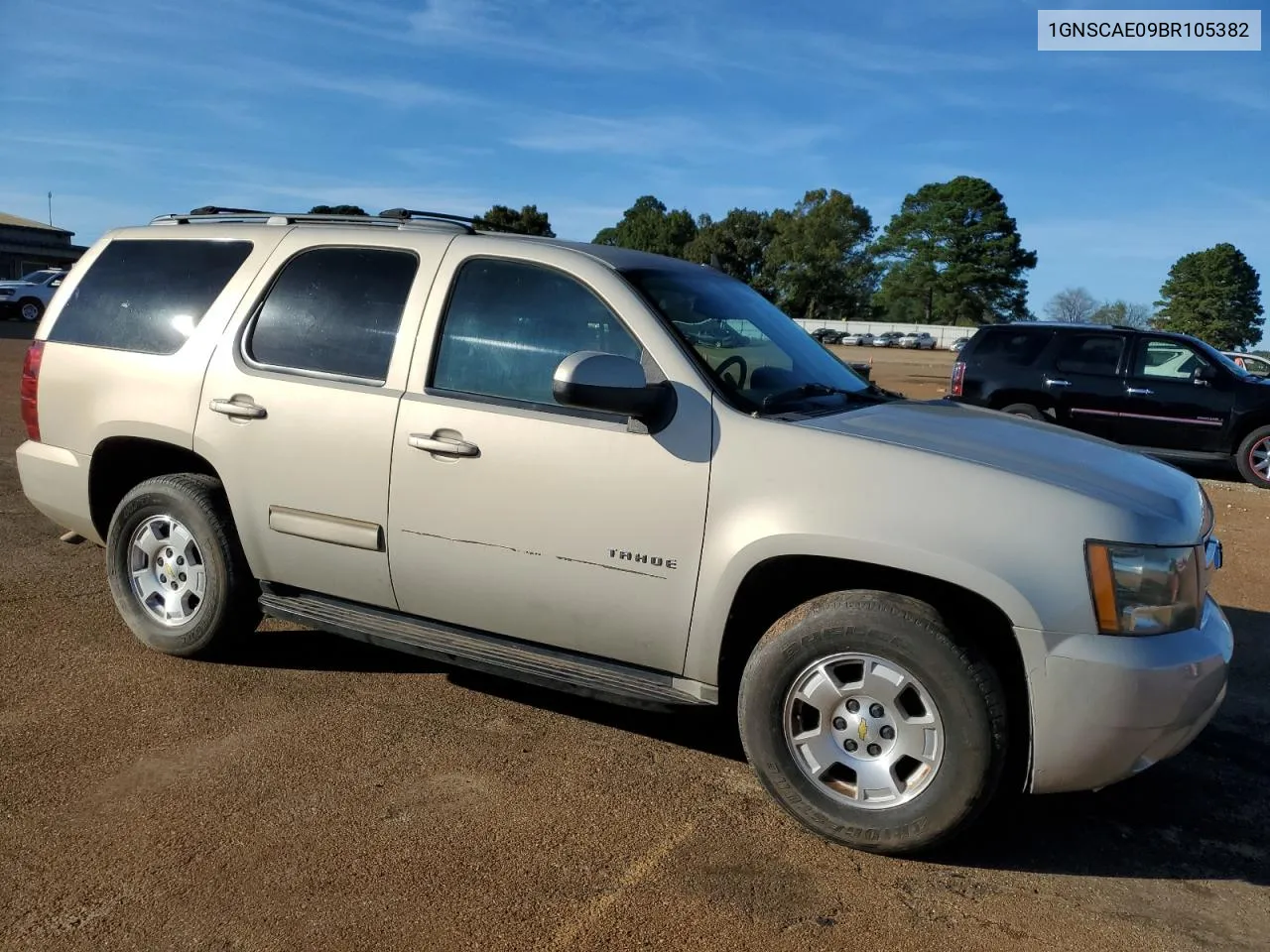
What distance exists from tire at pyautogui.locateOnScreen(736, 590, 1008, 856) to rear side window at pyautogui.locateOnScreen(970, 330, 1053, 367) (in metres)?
10.0

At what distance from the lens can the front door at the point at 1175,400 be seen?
11602 millimetres

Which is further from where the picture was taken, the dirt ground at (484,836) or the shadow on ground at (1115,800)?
the shadow on ground at (1115,800)

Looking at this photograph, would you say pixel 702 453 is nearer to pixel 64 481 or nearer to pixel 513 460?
pixel 513 460

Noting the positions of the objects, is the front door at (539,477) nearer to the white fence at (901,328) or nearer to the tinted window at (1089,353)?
the tinted window at (1089,353)

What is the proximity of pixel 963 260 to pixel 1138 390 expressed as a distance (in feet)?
277

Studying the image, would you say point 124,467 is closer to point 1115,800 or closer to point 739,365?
point 739,365

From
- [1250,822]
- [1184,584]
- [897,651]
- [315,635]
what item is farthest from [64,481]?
[1250,822]

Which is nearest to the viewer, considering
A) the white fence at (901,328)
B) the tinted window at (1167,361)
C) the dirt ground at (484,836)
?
the dirt ground at (484,836)

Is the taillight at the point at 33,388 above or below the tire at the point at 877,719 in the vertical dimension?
above

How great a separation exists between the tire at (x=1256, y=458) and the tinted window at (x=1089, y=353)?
1602mm

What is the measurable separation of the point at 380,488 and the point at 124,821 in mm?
1382

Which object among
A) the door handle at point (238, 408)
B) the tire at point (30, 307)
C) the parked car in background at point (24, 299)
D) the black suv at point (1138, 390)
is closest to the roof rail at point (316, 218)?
the door handle at point (238, 408)

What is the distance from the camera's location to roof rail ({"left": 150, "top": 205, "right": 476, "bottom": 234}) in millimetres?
4469

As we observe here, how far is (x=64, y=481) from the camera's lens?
4.76 metres
